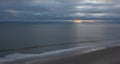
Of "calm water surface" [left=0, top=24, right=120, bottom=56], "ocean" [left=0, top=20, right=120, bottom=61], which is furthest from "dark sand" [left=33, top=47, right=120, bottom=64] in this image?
"calm water surface" [left=0, top=24, right=120, bottom=56]

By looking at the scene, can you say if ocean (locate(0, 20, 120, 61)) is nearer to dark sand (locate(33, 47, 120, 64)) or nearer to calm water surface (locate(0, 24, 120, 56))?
calm water surface (locate(0, 24, 120, 56))

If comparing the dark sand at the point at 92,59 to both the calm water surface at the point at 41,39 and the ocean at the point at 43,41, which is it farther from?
the calm water surface at the point at 41,39

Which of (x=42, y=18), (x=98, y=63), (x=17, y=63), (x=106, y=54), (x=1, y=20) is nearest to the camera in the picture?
(x=98, y=63)

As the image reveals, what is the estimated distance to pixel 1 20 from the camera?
58125mm

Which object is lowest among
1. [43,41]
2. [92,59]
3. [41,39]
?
[41,39]

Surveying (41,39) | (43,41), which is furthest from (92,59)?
(41,39)

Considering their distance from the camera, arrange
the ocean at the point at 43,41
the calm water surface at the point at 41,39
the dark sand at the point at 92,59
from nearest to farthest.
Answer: the dark sand at the point at 92,59 → the ocean at the point at 43,41 → the calm water surface at the point at 41,39

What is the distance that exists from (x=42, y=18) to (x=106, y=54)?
60.3 meters

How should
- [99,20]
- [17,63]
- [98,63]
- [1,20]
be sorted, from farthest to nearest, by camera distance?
[99,20] < [1,20] < [17,63] < [98,63]

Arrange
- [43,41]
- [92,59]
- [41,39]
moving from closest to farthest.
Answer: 1. [92,59]
2. [43,41]
3. [41,39]

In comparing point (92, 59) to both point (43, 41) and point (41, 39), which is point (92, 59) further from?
point (41, 39)

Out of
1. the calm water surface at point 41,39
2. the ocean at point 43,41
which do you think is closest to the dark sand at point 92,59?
the ocean at point 43,41

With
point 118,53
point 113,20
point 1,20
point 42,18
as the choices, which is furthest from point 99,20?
point 118,53

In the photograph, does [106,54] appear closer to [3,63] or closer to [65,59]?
[65,59]
